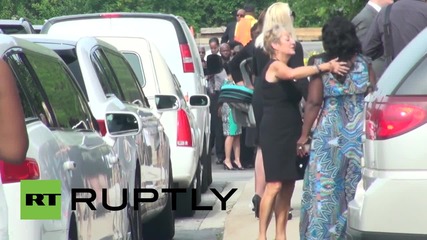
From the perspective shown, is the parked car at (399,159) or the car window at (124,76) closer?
the parked car at (399,159)

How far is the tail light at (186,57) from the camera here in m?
13.5

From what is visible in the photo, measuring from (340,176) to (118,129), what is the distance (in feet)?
5.41

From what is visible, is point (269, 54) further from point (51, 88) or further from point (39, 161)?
point (39, 161)

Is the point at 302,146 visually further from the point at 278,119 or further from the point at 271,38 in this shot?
the point at 271,38

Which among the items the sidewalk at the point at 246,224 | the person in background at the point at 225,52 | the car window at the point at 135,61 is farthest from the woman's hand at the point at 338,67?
the person in background at the point at 225,52

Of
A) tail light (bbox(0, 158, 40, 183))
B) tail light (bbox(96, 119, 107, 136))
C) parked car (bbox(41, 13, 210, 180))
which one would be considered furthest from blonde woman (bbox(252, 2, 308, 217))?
tail light (bbox(0, 158, 40, 183))

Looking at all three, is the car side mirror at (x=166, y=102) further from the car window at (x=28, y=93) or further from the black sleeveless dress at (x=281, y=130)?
the car window at (x=28, y=93)

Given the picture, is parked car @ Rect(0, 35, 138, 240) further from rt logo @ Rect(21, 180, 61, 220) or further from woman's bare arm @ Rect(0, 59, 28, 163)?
woman's bare arm @ Rect(0, 59, 28, 163)

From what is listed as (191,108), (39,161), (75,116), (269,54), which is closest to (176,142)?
(191,108)

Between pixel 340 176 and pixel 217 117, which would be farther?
pixel 217 117

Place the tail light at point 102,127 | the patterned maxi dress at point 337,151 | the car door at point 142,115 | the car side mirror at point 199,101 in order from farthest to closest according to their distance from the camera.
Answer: the car side mirror at point 199,101 → the car door at point 142,115 → the patterned maxi dress at point 337,151 → the tail light at point 102,127

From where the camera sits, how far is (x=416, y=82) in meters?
6.68

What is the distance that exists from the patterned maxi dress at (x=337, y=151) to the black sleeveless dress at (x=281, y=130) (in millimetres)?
1026

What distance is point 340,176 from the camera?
8.54m
